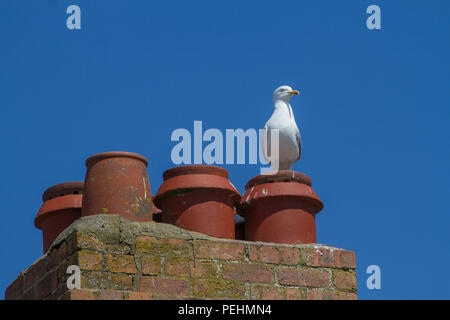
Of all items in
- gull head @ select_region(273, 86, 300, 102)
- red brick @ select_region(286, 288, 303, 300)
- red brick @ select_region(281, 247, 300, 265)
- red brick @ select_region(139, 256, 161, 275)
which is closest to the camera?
red brick @ select_region(139, 256, 161, 275)

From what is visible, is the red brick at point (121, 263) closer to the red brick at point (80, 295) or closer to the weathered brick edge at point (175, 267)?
the weathered brick edge at point (175, 267)

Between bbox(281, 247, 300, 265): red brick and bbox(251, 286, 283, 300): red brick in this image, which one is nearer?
bbox(251, 286, 283, 300): red brick

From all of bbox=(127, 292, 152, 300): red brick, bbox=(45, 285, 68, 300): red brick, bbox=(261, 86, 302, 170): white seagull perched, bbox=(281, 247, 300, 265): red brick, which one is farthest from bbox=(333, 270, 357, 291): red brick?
bbox=(261, 86, 302, 170): white seagull perched

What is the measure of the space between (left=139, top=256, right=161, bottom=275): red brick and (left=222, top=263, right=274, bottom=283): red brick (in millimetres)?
455

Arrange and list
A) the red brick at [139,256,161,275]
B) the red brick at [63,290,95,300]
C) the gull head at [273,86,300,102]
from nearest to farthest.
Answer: the red brick at [63,290,95,300], the red brick at [139,256,161,275], the gull head at [273,86,300,102]

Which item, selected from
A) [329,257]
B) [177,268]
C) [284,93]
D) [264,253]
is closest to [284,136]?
[284,93]

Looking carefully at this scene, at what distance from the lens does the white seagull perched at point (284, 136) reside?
31.4 ft

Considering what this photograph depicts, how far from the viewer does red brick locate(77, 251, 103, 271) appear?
687cm

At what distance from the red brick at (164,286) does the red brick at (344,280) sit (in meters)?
1.09

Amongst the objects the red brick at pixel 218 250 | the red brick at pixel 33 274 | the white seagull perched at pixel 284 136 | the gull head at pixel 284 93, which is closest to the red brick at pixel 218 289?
the red brick at pixel 218 250

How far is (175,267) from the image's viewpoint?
280 inches

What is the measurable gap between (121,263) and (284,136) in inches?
119

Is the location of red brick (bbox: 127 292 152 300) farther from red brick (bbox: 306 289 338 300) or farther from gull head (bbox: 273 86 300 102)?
gull head (bbox: 273 86 300 102)
